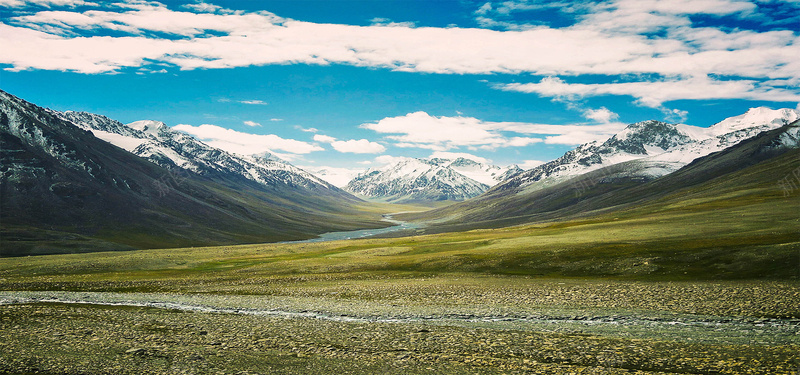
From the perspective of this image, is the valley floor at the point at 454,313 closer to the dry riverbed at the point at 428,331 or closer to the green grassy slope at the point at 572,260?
the dry riverbed at the point at 428,331

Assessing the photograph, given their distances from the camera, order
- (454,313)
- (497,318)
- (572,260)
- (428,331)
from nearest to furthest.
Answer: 1. (428,331)
2. (497,318)
3. (454,313)
4. (572,260)

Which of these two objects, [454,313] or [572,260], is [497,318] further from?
[572,260]

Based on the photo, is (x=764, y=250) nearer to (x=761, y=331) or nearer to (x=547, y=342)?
(x=761, y=331)

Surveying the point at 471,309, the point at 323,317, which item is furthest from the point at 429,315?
the point at 323,317

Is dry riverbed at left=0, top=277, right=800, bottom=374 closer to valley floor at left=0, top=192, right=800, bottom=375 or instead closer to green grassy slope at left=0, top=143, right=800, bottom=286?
valley floor at left=0, top=192, right=800, bottom=375

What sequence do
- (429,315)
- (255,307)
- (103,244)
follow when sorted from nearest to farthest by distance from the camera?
(429,315)
(255,307)
(103,244)

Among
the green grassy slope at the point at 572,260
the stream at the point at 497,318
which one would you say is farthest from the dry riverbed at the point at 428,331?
the green grassy slope at the point at 572,260

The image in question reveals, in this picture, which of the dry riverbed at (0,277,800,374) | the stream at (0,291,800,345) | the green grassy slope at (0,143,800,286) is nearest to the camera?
the dry riverbed at (0,277,800,374)

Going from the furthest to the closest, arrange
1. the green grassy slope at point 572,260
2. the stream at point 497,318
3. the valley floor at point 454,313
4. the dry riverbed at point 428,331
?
the green grassy slope at point 572,260
the stream at point 497,318
the valley floor at point 454,313
the dry riverbed at point 428,331

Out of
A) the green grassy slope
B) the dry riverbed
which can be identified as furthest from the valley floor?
the green grassy slope

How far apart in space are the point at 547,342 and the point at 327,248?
319 ft

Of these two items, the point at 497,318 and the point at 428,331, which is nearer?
the point at 428,331

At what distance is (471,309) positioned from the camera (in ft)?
137

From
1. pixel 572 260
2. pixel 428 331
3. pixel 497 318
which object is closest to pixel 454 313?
pixel 497 318
